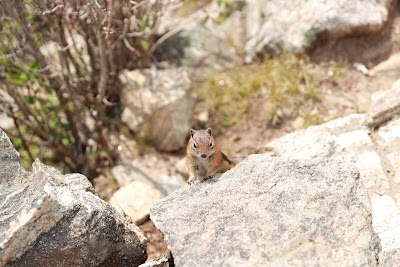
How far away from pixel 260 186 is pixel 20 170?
66.1 inches

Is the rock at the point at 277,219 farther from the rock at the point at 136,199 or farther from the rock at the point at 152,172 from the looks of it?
the rock at the point at 152,172

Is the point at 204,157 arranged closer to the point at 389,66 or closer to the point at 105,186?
the point at 105,186

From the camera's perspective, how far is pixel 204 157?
4.10 metres

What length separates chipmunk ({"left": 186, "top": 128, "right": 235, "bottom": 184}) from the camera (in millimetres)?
4086

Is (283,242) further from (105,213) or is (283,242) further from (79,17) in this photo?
(79,17)

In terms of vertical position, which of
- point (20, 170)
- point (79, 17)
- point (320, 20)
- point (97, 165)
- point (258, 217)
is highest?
point (79, 17)

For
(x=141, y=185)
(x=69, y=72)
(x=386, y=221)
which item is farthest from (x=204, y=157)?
(x=69, y=72)

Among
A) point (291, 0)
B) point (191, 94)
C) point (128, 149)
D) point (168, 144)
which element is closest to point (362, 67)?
point (291, 0)

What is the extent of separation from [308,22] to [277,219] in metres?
3.96

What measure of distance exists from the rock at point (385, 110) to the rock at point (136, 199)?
2.14 m

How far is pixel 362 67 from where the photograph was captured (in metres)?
6.42

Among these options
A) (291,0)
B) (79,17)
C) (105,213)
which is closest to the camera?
(105,213)

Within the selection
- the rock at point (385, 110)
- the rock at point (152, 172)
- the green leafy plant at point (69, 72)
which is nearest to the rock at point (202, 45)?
the green leafy plant at point (69, 72)

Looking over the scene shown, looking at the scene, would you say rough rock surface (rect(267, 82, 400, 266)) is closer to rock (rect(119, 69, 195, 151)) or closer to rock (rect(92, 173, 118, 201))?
rock (rect(119, 69, 195, 151))
